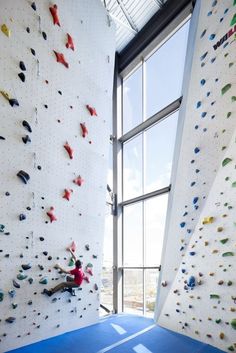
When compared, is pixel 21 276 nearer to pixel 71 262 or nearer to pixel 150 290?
pixel 71 262

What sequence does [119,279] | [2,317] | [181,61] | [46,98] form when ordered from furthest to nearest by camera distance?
1. [119,279]
2. [181,61]
3. [46,98]
4. [2,317]

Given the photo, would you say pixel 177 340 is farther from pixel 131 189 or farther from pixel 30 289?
pixel 131 189

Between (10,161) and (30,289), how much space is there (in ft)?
5.79

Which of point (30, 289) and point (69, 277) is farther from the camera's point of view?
point (69, 277)

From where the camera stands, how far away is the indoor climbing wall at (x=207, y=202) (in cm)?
290

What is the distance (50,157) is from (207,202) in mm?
2373

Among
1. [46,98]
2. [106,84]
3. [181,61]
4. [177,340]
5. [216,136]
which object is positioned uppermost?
[181,61]

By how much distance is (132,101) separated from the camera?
5.99 metres

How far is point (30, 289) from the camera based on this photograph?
3.16 meters

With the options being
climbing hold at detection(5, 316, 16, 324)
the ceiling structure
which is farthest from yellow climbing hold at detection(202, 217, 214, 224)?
the ceiling structure

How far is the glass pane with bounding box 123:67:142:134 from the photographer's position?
5762 mm

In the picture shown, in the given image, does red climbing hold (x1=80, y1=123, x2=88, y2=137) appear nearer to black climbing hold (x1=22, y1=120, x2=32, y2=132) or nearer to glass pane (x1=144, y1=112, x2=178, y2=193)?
black climbing hold (x1=22, y1=120, x2=32, y2=132)

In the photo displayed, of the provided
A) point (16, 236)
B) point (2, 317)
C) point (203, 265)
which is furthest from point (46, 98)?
point (203, 265)

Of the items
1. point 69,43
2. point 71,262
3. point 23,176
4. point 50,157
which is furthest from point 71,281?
point 69,43
